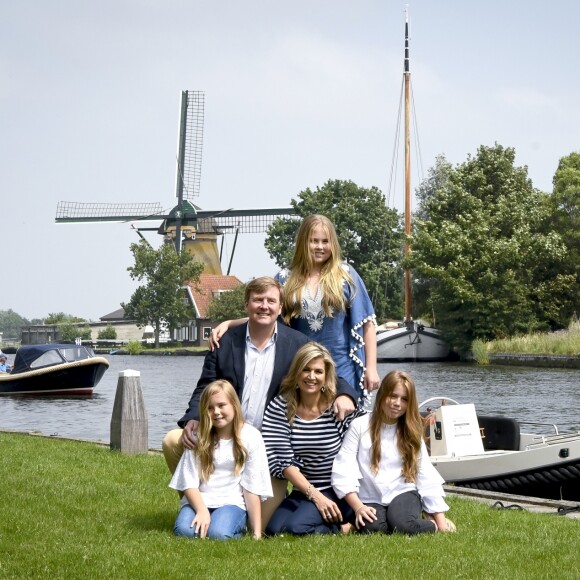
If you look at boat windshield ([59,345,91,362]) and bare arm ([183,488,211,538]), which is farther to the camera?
boat windshield ([59,345,91,362])

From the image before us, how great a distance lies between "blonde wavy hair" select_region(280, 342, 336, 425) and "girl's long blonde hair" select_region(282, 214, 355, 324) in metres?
0.31

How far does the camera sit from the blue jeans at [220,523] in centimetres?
613

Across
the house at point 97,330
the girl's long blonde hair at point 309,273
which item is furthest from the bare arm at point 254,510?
the house at point 97,330

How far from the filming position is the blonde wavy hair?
6.02m

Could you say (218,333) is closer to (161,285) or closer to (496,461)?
(496,461)

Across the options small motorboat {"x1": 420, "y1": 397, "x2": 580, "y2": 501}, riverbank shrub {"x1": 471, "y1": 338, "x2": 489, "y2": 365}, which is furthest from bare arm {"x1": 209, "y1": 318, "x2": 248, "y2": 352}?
riverbank shrub {"x1": 471, "y1": 338, "x2": 489, "y2": 365}

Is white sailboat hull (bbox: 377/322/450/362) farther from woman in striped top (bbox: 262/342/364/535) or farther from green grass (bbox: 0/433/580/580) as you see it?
woman in striped top (bbox: 262/342/364/535)

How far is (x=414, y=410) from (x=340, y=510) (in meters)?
0.78

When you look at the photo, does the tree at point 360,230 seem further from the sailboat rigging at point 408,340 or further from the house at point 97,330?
the house at point 97,330

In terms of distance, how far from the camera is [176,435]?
657 centimetres

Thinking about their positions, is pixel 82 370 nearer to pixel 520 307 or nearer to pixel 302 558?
pixel 520 307

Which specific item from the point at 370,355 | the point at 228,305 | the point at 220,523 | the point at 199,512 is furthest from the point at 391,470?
the point at 228,305

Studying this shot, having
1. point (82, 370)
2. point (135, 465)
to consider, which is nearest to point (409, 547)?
point (135, 465)

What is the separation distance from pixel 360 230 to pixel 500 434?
61.1 meters
